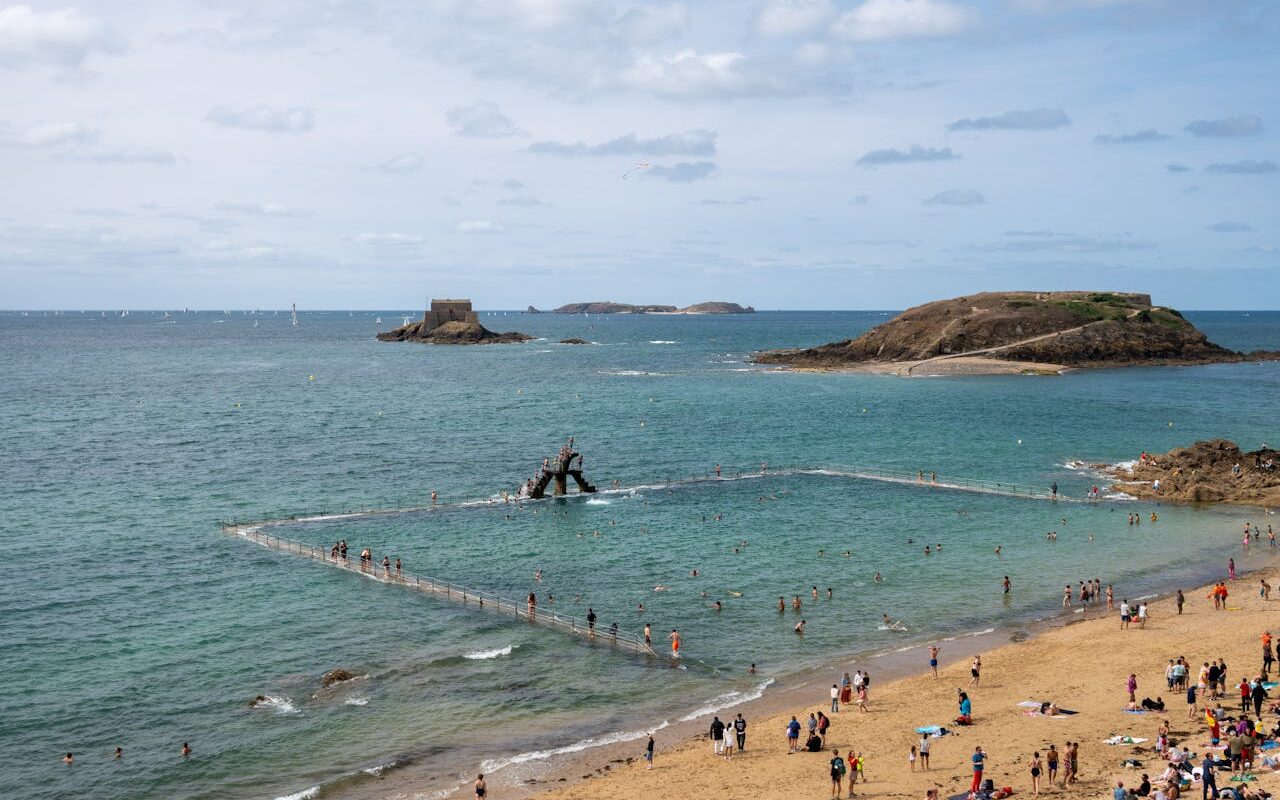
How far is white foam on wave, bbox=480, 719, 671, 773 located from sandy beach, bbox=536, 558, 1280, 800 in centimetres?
100

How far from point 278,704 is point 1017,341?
146669mm

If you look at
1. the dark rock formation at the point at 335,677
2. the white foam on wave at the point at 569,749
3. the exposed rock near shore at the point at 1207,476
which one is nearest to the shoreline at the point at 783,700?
the white foam on wave at the point at 569,749

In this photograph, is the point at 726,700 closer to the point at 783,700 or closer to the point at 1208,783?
the point at 783,700

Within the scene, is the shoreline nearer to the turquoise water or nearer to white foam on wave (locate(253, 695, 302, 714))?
the turquoise water

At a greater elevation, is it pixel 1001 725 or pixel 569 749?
pixel 1001 725

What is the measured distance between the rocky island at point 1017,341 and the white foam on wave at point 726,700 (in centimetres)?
11843

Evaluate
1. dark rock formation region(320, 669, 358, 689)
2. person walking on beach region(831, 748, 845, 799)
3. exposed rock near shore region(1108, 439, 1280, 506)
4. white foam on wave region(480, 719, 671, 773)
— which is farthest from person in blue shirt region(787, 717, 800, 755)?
exposed rock near shore region(1108, 439, 1280, 506)

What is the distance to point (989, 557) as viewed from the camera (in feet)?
180

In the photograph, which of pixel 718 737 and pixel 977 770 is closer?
pixel 977 770

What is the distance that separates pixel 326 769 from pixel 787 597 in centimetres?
2324

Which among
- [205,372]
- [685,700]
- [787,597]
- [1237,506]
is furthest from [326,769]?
[205,372]

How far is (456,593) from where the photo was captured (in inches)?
1873

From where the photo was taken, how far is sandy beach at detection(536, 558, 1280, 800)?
94.0 feet

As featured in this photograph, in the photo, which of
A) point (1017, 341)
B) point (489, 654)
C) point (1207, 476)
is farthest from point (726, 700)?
point (1017, 341)
